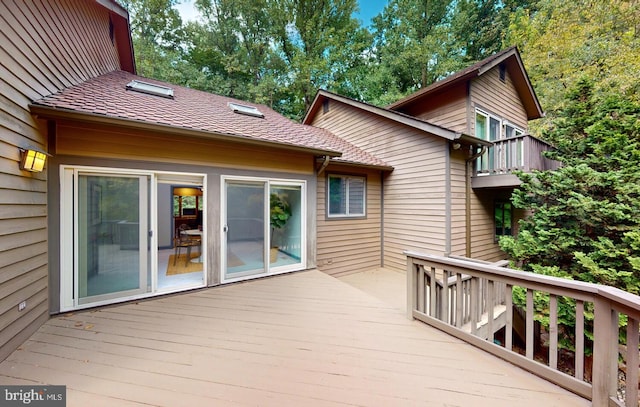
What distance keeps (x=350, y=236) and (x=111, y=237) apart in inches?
184

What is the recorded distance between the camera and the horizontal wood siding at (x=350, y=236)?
580 centimetres

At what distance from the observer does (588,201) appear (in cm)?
403

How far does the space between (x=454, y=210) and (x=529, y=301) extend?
3.84 meters

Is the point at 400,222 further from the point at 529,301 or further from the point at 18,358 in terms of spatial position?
the point at 18,358

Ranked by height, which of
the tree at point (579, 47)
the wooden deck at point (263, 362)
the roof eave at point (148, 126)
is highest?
the tree at point (579, 47)

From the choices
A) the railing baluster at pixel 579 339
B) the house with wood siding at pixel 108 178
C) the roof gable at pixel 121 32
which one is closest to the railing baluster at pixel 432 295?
the railing baluster at pixel 579 339

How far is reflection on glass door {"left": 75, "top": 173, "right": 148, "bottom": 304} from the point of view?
3.20m

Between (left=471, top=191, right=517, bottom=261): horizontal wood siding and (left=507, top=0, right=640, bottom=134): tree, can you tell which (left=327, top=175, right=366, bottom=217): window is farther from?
(left=507, top=0, right=640, bottom=134): tree

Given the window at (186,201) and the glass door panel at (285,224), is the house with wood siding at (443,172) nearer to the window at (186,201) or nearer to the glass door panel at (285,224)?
the glass door panel at (285,224)

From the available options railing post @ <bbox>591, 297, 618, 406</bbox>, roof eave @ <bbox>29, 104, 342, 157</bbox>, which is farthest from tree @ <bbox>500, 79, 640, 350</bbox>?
roof eave @ <bbox>29, 104, 342, 157</bbox>

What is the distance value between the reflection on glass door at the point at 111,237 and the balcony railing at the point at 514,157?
22.7 ft

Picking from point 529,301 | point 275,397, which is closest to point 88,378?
point 275,397

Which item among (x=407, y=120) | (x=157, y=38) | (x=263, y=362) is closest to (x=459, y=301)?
(x=263, y=362)

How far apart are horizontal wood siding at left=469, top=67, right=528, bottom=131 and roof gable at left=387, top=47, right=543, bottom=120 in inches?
7.0
